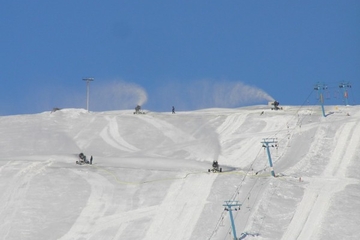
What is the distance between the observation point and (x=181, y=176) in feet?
188

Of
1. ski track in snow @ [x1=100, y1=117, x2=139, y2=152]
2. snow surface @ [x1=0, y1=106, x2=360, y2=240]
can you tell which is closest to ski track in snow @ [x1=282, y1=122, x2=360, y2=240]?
snow surface @ [x1=0, y1=106, x2=360, y2=240]

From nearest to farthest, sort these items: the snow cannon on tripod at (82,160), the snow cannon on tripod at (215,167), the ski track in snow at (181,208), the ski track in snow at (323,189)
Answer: the ski track in snow at (323,189) < the ski track in snow at (181,208) < the snow cannon on tripod at (215,167) < the snow cannon on tripod at (82,160)

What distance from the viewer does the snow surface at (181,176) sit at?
49.2 m

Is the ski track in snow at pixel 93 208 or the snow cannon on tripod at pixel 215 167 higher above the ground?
the snow cannon on tripod at pixel 215 167

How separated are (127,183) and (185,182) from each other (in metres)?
3.87

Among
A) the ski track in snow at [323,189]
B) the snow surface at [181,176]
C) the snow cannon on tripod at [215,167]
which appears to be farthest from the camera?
the snow cannon on tripod at [215,167]

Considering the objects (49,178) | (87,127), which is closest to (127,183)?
(49,178)

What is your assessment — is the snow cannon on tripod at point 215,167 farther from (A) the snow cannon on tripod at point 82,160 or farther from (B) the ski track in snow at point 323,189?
(A) the snow cannon on tripod at point 82,160

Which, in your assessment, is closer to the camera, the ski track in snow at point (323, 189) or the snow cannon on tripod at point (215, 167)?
the ski track in snow at point (323, 189)

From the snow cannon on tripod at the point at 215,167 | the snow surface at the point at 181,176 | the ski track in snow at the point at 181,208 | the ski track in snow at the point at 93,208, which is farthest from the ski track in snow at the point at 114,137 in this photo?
the ski track in snow at the point at 181,208

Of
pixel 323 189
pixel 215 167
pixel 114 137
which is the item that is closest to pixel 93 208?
pixel 215 167

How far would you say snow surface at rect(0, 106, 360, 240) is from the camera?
49156mm

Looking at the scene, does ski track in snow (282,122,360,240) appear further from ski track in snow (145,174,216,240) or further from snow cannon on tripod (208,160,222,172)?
snow cannon on tripod (208,160,222,172)

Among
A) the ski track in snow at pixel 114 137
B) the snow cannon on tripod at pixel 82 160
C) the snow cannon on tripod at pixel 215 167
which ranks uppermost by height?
the snow cannon on tripod at pixel 215 167
